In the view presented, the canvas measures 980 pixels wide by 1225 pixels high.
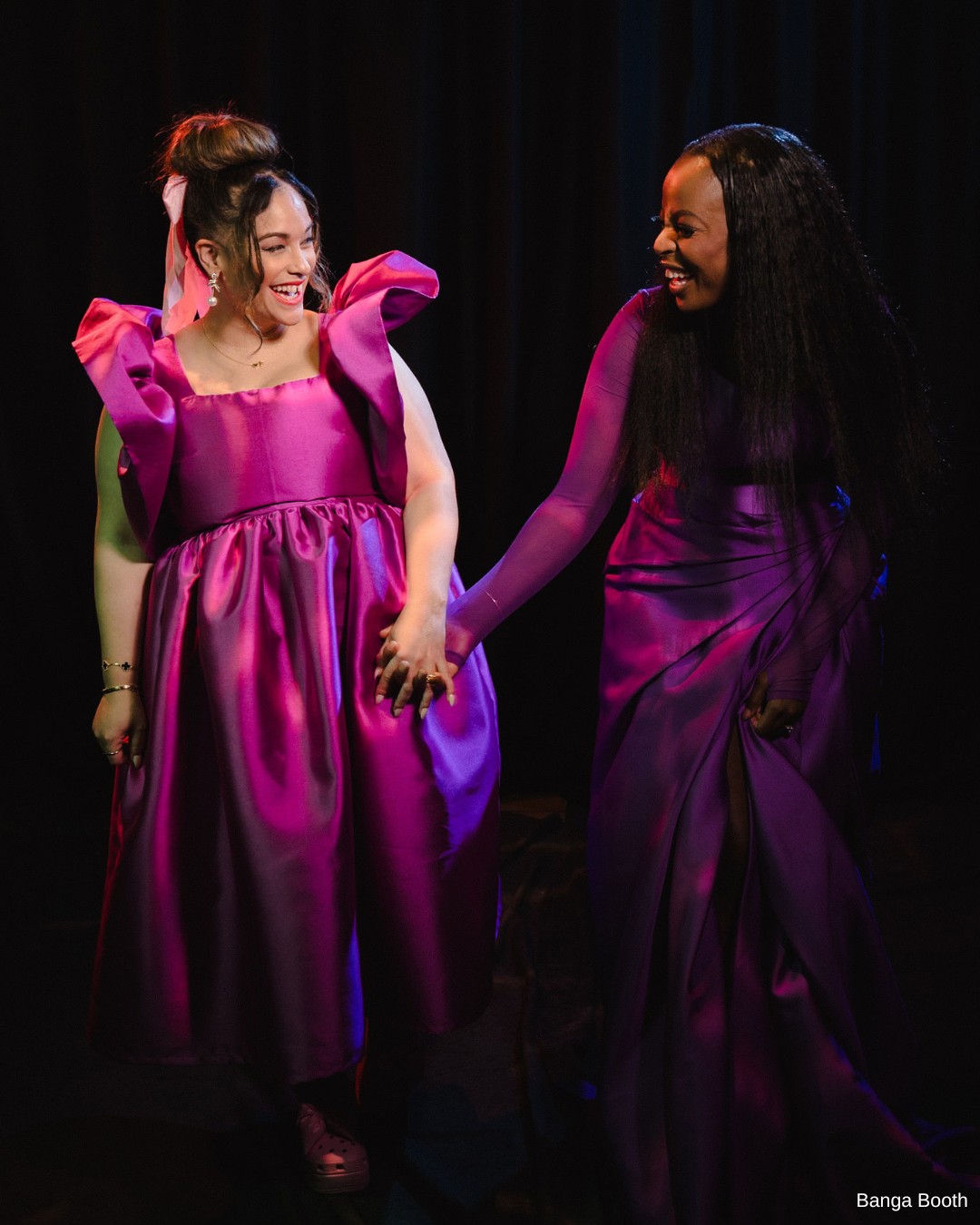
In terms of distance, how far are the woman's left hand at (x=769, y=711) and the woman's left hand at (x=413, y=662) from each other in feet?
1.35

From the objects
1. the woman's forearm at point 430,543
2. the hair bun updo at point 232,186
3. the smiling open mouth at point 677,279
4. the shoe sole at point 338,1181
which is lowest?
the shoe sole at point 338,1181

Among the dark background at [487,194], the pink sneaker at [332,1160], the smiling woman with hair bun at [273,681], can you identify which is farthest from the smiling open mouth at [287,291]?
the dark background at [487,194]

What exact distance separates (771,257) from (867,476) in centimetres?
30

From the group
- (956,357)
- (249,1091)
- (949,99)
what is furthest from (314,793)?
(949,99)

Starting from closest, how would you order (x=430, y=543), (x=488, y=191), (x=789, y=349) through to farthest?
(x=789, y=349) → (x=430, y=543) → (x=488, y=191)

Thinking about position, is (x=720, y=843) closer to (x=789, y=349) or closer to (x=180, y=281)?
(x=789, y=349)

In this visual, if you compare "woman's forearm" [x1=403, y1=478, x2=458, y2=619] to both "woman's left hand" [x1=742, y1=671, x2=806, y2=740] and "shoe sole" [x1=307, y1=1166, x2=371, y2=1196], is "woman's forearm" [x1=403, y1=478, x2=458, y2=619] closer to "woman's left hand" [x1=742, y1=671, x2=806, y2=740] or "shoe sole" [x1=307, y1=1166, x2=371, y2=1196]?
"woman's left hand" [x1=742, y1=671, x2=806, y2=740]

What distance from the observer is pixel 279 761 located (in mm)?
1624

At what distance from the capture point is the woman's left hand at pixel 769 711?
1.59 meters

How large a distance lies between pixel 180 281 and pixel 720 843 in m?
1.13

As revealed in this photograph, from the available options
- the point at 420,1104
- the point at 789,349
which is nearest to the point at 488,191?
the point at 789,349

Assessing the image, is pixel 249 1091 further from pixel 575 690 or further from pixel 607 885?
pixel 575 690

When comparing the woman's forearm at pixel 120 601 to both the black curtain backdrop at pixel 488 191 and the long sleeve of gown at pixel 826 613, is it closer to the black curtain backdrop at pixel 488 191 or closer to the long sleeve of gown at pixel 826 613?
the long sleeve of gown at pixel 826 613

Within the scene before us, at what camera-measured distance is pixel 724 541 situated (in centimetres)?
162
